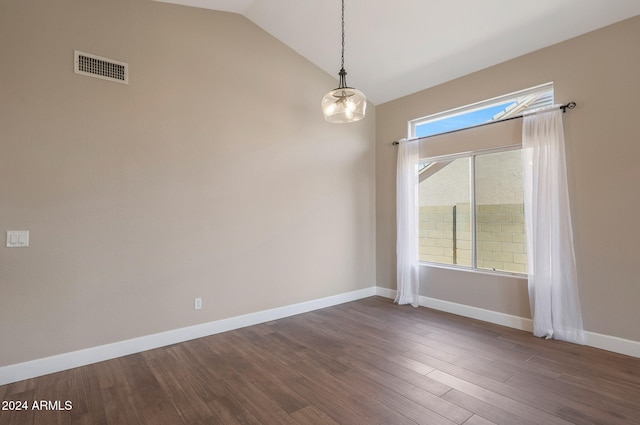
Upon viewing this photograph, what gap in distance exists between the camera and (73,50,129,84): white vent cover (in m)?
2.79

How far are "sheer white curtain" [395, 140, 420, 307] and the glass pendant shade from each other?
1.85 meters

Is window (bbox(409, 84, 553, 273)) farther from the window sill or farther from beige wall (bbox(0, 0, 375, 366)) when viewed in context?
beige wall (bbox(0, 0, 375, 366))

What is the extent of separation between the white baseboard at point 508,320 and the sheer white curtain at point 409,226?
0.89ft

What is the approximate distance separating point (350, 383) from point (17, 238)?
9.76 ft

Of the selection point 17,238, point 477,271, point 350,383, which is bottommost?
point 350,383

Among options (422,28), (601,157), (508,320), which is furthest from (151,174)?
(601,157)

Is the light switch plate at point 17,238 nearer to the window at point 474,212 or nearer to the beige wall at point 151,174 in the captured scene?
the beige wall at point 151,174

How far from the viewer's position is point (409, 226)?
4.60 metres

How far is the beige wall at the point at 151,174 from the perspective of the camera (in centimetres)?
259

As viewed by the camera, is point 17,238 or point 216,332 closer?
point 17,238

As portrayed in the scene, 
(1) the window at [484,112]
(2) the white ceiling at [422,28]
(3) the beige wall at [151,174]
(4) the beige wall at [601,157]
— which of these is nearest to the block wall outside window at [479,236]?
(4) the beige wall at [601,157]

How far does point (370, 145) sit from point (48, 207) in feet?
14.0

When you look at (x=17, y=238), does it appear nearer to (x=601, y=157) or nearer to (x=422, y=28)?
(x=422, y=28)

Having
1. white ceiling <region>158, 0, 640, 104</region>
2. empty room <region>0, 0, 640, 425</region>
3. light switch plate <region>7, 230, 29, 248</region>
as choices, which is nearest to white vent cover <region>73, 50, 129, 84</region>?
empty room <region>0, 0, 640, 425</region>
